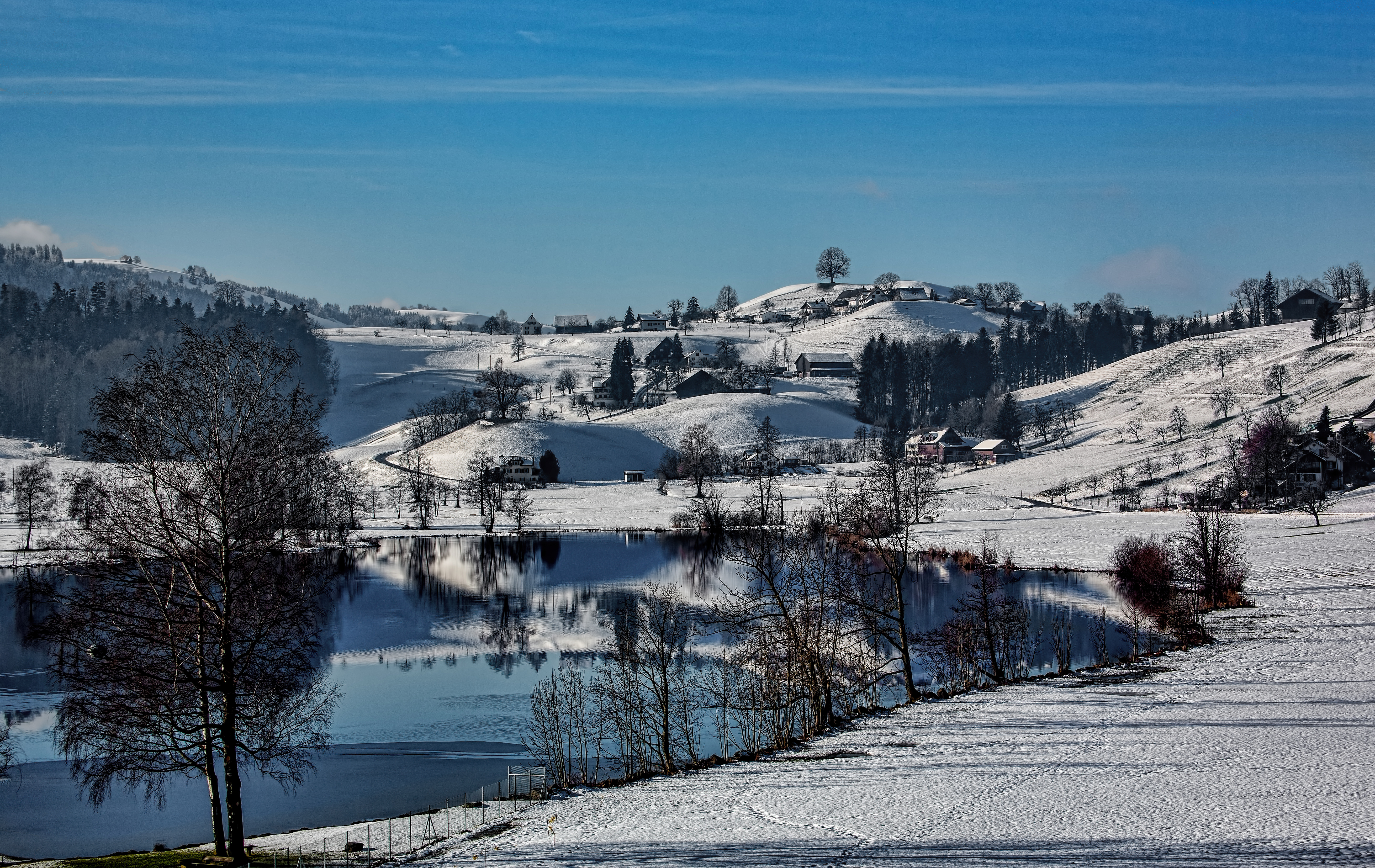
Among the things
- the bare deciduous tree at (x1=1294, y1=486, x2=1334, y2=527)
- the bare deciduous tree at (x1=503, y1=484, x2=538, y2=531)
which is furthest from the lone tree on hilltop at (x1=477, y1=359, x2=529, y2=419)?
the bare deciduous tree at (x1=1294, y1=486, x2=1334, y2=527)

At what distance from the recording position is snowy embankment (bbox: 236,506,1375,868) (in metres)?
12.2

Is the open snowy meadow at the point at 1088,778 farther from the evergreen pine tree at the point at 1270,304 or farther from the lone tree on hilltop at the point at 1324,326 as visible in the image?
the evergreen pine tree at the point at 1270,304

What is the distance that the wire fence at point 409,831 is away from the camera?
52.2 feet

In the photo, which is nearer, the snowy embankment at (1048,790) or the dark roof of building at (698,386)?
the snowy embankment at (1048,790)

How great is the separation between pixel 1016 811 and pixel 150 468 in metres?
13.2

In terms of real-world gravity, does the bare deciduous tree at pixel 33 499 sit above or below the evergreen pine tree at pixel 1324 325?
below

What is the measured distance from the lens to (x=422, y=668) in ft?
111

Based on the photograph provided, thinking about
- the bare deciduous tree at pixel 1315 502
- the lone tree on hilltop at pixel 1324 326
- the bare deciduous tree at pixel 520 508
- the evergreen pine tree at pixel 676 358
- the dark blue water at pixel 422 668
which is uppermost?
the evergreen pine tree at pixel 676 358

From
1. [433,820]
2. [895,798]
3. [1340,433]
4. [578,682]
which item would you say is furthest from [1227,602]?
[1340,433]

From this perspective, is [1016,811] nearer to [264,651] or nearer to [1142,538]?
[264,651]

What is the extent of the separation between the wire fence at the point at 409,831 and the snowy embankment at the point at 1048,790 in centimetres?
50

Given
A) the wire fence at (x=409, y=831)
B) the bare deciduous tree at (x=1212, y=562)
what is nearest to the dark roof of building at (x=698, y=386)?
the bare deciduous tree at (x=1212, y=562)

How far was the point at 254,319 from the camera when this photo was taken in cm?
19312

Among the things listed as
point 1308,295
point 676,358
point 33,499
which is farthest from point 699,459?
point 1308,295
